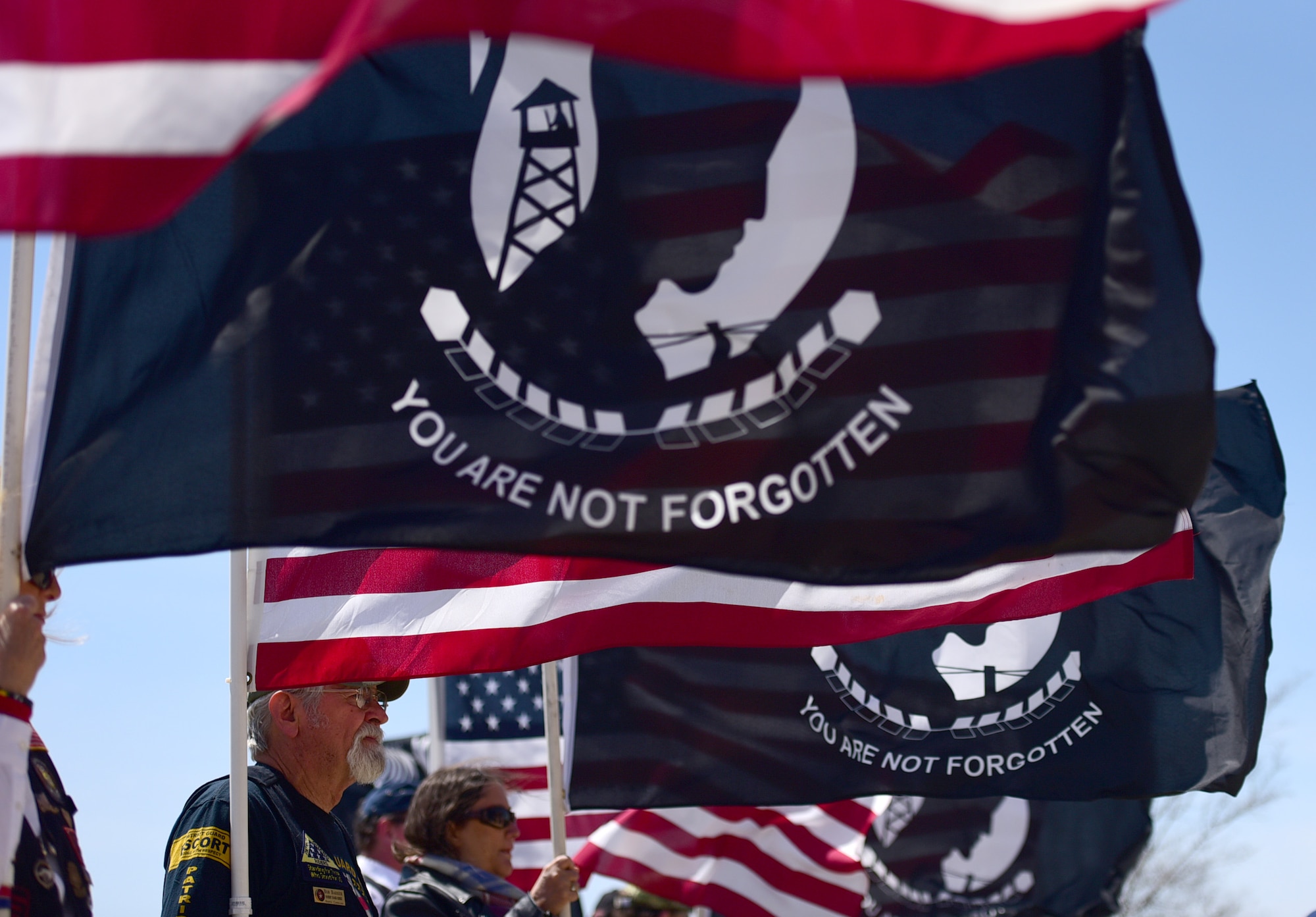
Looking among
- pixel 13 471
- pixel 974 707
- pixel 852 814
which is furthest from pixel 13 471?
pixel 852 814

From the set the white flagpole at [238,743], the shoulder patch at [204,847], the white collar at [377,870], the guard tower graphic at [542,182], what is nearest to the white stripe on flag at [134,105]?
the guard tower graphic at [542,182]

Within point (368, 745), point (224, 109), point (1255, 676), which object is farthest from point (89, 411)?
point (1255, 676)

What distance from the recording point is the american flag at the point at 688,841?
9672mm

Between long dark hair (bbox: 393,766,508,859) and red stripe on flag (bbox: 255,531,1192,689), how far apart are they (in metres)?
0.55

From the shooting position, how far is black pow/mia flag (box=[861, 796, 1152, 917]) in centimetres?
1034

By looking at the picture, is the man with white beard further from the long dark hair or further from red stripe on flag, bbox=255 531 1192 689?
the long dark hair

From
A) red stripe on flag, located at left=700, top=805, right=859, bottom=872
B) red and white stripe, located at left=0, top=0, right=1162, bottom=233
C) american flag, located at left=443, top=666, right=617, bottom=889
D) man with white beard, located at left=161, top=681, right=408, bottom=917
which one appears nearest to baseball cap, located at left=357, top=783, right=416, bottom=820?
american flag, located at left=443, top=666, right=617, bottom=889

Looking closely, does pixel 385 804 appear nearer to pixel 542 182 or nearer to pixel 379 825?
pixel 379 825

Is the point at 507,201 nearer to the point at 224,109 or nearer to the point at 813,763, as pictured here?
the point at 224,109

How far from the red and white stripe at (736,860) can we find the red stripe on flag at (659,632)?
3755 mm

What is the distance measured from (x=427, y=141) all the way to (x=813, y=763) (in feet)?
13.1

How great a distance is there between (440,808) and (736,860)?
464cm

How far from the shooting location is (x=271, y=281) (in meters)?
3.41

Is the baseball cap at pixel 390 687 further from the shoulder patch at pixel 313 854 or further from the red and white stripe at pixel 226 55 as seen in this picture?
the red and white stripe at pixel 226 55
